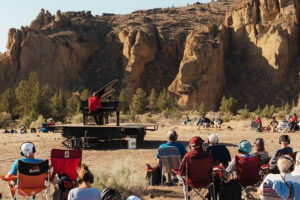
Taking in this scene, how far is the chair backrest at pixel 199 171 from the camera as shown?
21.4 ft

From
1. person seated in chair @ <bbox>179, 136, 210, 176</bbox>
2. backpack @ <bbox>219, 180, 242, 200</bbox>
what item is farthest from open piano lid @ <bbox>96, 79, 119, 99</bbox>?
backpack @ <bbox>219, 180, 242, 200</bbox>

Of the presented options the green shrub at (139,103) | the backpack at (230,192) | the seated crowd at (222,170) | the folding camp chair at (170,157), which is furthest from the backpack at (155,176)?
the green shrub at (139,103)

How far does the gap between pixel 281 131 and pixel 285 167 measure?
65.6ft

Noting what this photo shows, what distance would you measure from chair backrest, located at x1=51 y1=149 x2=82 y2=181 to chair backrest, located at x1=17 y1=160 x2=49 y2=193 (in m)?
0.39

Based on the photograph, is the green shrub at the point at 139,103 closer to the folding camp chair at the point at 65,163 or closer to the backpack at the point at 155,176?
the backpack at the point at 155,176

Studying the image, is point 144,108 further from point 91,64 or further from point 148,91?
point 91,64

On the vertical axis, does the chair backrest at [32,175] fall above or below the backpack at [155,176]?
above

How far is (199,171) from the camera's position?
6562 mm

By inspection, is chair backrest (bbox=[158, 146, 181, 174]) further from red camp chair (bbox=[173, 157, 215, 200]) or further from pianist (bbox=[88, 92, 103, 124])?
pianist (bbox=[88, 92, 103, 124])

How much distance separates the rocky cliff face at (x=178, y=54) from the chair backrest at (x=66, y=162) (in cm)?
5000

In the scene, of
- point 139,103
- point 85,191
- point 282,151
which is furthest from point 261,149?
point 139,103

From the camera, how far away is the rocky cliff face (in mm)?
57219

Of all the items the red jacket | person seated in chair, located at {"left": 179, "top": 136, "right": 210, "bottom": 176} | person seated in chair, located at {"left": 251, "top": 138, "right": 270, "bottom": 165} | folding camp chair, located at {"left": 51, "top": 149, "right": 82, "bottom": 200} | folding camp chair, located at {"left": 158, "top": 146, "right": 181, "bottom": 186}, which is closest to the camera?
person seated in chair, located at {"left": 179, "top": 136, "right": 210, "bottom": 176}

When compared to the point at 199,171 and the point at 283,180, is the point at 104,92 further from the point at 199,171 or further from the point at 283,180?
the point at 283,180
